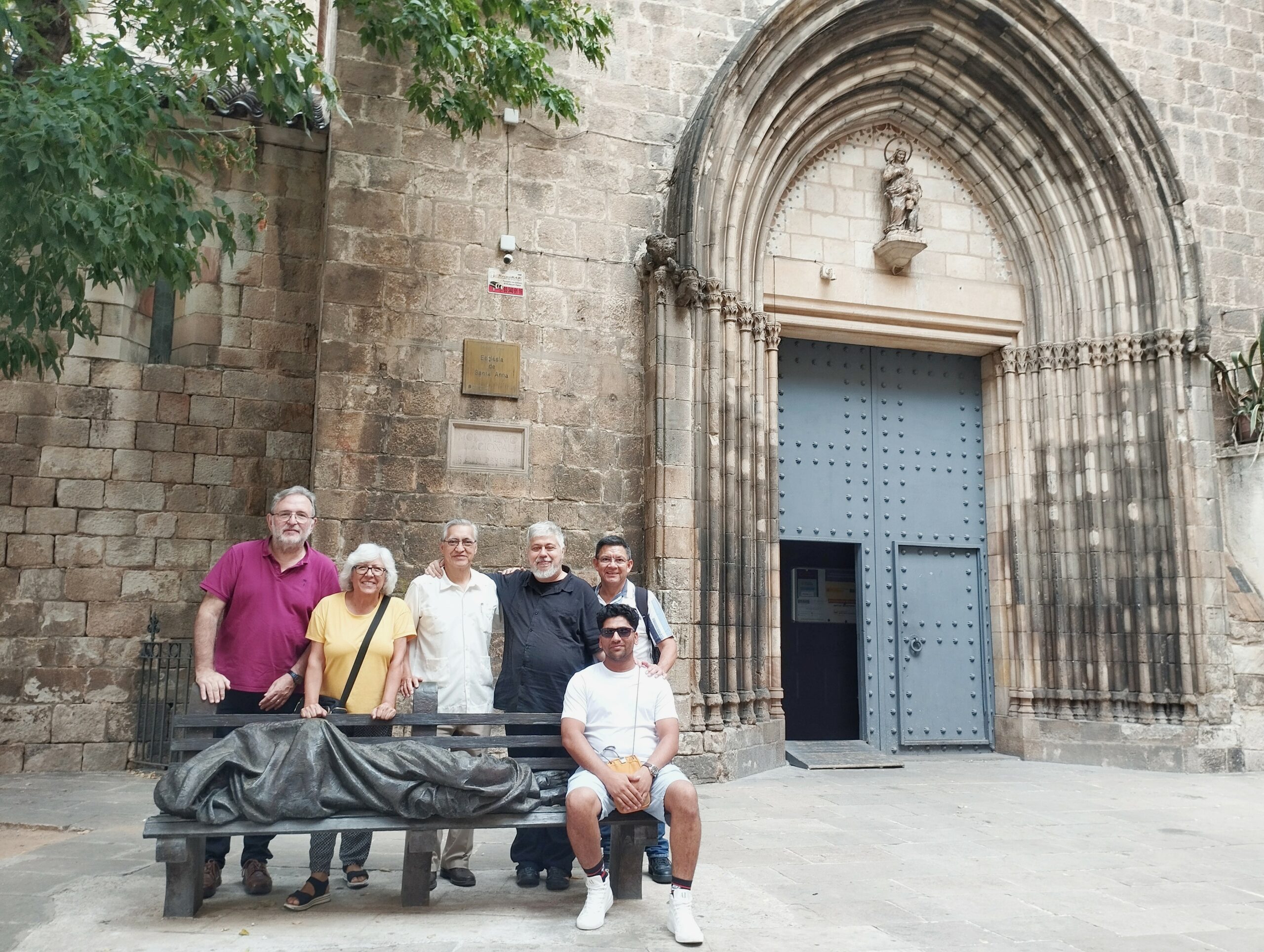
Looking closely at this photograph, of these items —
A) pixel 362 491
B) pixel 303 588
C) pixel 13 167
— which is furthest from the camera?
pixel 362 491

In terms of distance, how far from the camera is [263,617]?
412 centimetres

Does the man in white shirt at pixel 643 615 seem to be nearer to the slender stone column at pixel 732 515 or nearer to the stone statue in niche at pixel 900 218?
the slender stone column at pixel 732 515

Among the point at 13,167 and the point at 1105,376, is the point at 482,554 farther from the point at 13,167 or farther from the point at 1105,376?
the point at 1105,376

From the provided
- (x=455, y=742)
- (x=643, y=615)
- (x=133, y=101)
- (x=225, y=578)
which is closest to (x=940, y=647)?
(x=643, y=615)

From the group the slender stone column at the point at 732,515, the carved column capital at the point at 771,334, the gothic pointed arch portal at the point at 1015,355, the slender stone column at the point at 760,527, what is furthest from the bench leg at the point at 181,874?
the carved column capital at the point at 771,334

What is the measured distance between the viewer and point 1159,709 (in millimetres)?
8367

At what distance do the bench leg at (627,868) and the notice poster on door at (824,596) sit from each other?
6.18 m

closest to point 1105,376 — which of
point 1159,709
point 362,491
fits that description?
point 1159,709

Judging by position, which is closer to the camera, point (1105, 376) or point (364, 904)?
point (364, 904)

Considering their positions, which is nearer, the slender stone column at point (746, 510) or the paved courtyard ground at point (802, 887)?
the paved courtyard ground at point (802, 887)

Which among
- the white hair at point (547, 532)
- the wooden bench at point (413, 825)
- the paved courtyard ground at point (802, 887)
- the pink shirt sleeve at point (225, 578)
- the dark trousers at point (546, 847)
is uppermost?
the white hair at point (547, 532)

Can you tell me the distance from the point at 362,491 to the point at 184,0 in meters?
3.13

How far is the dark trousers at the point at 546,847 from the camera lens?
4.11 metres

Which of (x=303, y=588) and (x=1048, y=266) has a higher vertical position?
(x=1048, y=266)
